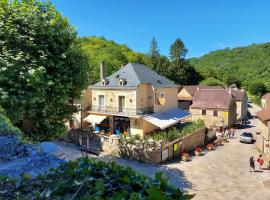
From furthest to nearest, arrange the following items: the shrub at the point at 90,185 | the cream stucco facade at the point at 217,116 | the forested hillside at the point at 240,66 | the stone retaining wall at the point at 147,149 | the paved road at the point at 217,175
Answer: the forested hillside at the point at 240,66
the cream stucco facade at the point at 217,116
the stone retaining wall at the point at 147,149
the paved road at the point at 217,175
the shrub at the point at 90,185

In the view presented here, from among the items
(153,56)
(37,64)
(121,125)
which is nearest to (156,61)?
(153,56)

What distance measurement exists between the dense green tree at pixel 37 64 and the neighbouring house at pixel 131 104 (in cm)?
1438

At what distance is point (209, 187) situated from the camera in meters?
18.1

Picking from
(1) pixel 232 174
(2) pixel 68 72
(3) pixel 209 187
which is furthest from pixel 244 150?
(2) pixel 68 72

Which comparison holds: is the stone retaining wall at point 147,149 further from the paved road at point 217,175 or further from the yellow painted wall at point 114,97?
the yellow painted wall at point 114,97

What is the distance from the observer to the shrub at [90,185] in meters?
2.86

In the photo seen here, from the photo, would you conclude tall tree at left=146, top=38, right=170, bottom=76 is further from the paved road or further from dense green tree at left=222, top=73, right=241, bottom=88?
the paved road

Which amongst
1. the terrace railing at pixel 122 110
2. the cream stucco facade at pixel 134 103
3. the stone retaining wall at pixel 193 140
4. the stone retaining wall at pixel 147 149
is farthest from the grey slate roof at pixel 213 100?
the stone retaining wall at pixel 147 149

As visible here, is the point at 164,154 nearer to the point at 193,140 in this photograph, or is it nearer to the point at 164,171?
the point at 164,171

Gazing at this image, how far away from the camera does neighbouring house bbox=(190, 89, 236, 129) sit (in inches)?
1625

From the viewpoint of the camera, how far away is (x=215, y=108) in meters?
41.9

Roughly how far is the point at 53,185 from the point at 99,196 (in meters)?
1.16

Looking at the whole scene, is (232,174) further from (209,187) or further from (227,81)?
(227,81)

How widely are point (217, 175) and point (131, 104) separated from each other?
13.4m
